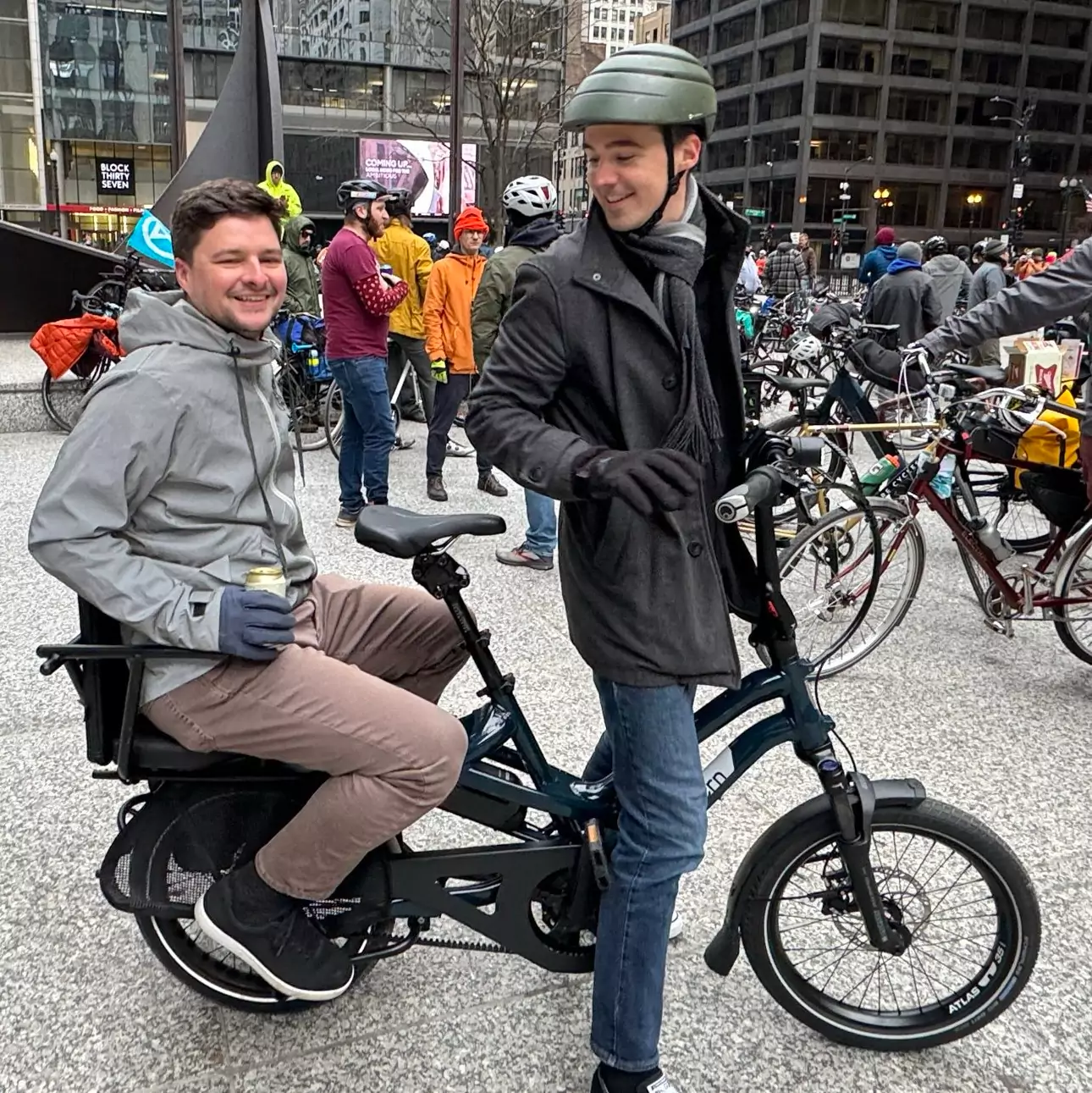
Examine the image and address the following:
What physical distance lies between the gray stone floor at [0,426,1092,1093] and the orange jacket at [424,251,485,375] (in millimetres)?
3391

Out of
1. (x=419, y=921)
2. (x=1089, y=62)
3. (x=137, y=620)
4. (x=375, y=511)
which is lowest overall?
(x=419, y=921)

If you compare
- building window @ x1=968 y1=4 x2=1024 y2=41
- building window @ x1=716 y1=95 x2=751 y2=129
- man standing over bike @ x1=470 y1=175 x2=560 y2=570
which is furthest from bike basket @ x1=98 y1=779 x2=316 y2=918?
building window @ x1=968 y1=4 x2=1024 y2=41

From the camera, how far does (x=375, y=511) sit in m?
2.17

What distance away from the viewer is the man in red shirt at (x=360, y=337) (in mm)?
6469

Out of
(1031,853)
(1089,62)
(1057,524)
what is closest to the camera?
(1031,853)

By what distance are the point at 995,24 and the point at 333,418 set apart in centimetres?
10904

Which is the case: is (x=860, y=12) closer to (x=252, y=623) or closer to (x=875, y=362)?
(x=875, y=362)

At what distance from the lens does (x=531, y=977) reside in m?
2.63

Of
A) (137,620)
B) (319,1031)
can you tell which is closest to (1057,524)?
(319,1031)

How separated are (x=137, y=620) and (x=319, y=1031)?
3.77 ft

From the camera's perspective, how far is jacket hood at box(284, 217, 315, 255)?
9.38 metres

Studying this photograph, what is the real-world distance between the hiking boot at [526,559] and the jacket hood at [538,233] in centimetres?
178

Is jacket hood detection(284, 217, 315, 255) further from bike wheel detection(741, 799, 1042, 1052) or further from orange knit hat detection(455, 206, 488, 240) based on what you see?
bike wheel detection(741, 799, 1042, 1052)

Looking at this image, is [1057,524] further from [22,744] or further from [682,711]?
[22,744]
